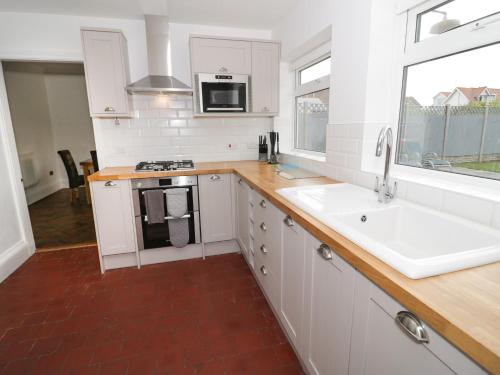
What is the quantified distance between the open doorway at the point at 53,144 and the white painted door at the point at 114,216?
0.87m

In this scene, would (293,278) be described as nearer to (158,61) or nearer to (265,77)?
(265,77)

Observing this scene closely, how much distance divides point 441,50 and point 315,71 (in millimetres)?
1475

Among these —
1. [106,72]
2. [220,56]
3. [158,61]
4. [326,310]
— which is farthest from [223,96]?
[326,310]

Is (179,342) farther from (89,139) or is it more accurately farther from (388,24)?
(89,139)

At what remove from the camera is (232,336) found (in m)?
1.78

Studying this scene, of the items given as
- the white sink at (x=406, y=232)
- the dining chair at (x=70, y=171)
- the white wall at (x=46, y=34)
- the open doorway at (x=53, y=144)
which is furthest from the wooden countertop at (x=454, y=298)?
the dining chair at (x=70, y=171)

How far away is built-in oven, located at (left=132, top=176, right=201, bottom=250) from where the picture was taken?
2572 millimetres

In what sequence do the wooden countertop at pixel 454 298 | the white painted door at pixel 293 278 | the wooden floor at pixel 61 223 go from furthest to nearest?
the wooden floor at pixel 61 223 < the white painted door at pixel 293 278 < the wooden countertop at pixel 454 298

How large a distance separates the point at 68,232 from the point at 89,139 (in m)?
3.57

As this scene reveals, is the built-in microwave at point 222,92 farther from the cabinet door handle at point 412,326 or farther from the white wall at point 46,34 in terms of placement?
the cabinet door handle at point 412,326

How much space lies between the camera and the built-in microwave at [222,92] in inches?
111

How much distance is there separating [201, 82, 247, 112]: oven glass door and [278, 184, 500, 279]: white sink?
1.58m

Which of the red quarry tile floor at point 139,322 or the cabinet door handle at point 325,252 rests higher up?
the cabinet door handle at point 325,252

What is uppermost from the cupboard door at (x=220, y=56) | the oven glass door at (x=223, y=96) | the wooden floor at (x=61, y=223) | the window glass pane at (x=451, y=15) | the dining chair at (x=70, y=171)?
the cupboard door at (x=220, y=56)
